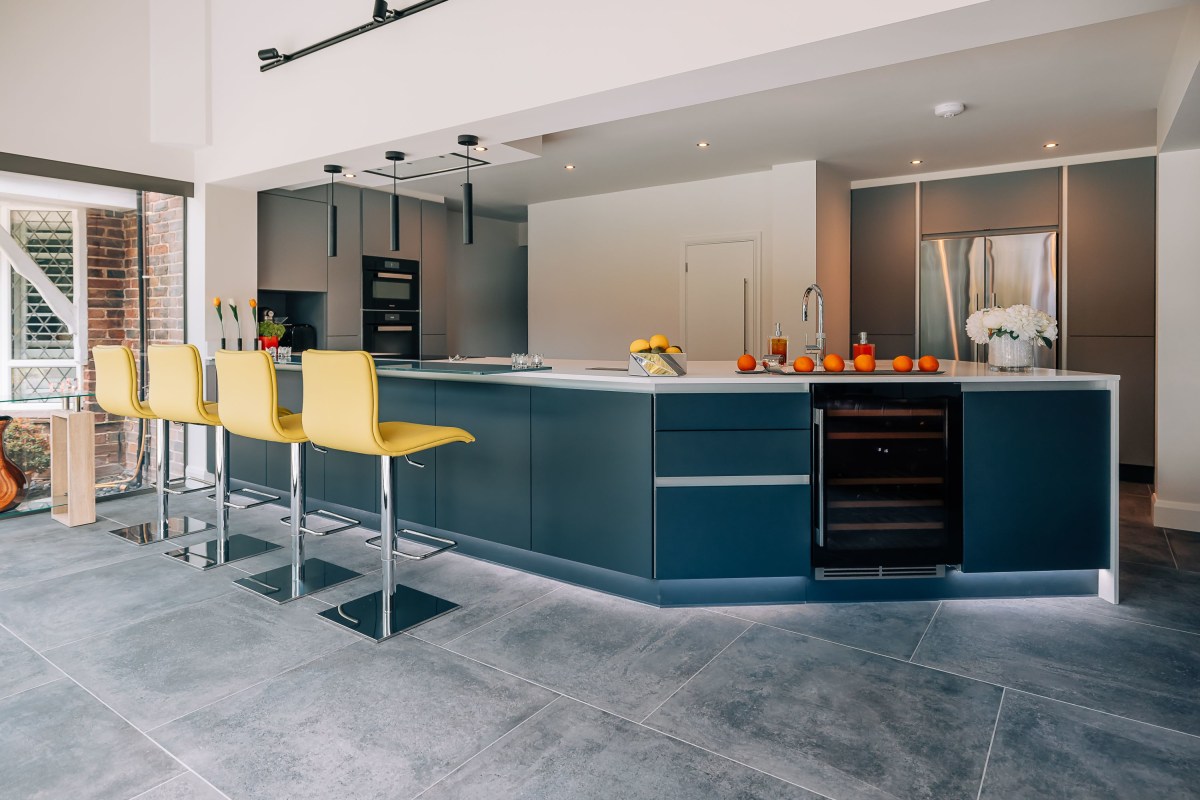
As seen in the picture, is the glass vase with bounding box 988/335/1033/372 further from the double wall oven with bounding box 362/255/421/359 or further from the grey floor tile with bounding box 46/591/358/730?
the double wall oven with bounding box 362/255/421/359

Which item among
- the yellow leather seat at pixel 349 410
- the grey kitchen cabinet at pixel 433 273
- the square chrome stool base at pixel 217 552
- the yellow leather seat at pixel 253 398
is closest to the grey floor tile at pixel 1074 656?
the yellow leather seat at pixel 349 410

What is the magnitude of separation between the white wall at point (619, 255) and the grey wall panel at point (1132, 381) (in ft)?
9.06

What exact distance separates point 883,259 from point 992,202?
930mm

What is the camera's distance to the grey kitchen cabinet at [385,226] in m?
6.60

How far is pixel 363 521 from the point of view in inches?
167

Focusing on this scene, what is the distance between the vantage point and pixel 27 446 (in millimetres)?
4547

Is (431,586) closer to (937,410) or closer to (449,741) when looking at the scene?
(449,741)

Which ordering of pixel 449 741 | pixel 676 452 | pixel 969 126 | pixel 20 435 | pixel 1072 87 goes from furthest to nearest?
pixel 969 126 → pixel 20 435 → pixel 1072 87 → pixel 676 452 → pixel 449 741

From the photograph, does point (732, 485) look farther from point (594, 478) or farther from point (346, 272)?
point (346, 272)

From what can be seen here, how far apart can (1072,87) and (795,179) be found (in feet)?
6.91

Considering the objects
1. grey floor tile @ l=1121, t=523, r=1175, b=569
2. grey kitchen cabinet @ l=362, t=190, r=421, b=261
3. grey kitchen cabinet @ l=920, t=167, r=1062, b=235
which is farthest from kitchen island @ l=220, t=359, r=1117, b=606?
grey kitchen cabinet @ l=362, t=190, r=421, b=261

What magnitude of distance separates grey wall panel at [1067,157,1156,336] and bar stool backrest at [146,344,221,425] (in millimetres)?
6130

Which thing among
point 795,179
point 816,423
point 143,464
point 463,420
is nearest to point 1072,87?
point 795,179

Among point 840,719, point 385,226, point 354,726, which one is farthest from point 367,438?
point 385,226
